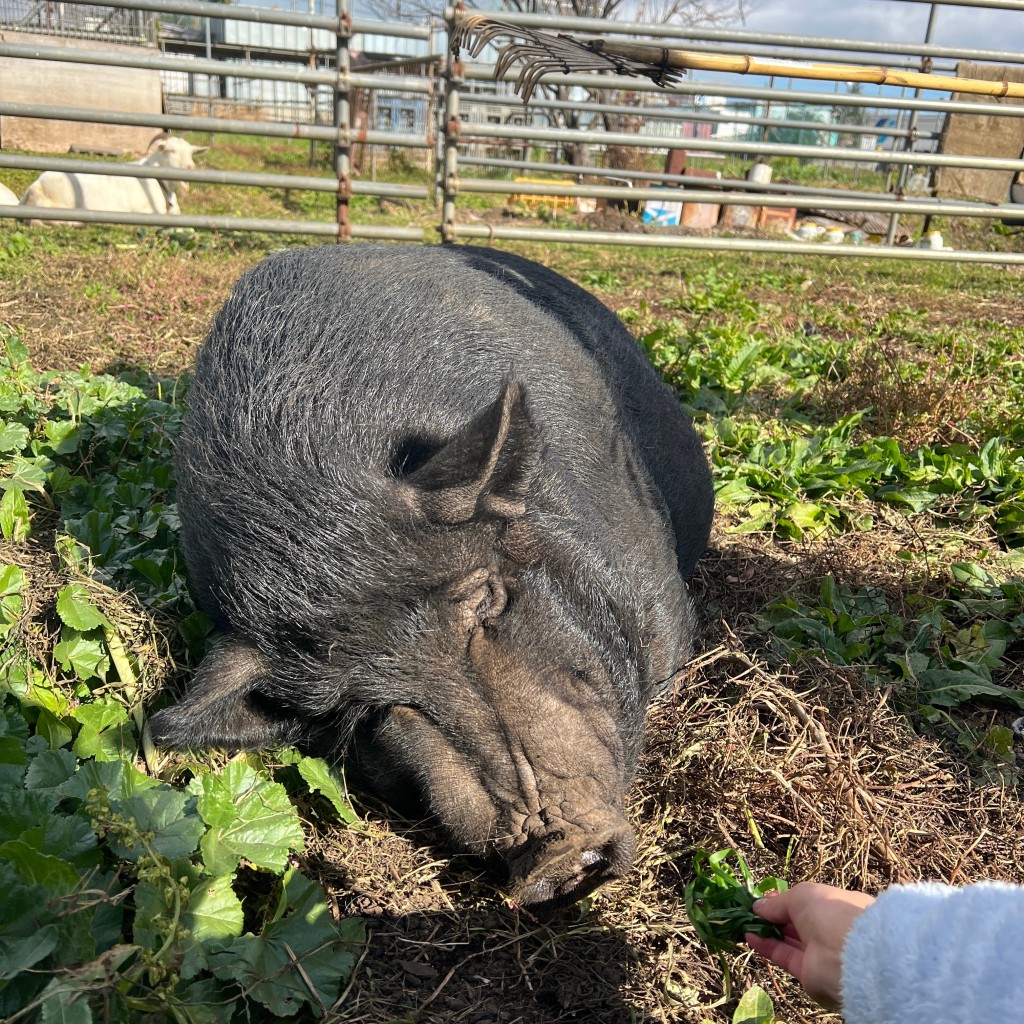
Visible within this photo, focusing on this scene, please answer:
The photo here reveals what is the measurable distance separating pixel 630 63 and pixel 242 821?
6240 mm

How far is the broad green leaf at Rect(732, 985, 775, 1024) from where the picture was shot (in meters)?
2.01

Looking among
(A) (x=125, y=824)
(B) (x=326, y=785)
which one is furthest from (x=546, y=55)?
(A) (x=125, y=824)

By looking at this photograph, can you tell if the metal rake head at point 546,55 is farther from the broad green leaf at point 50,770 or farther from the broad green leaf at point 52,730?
the broad green leaf at point 50,770

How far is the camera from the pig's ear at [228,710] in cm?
242

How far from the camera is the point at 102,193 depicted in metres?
11.2

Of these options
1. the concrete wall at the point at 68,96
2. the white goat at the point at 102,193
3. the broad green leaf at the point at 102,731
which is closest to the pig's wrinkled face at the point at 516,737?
the broad green leaf at the point at 102,731

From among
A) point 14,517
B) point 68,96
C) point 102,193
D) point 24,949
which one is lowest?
point 102,193

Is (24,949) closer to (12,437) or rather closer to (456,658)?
(456,658)

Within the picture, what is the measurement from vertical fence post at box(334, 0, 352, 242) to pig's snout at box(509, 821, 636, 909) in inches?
279

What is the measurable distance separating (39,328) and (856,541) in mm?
5047

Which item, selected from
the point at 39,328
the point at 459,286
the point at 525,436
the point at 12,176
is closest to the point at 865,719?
the point at 525,436

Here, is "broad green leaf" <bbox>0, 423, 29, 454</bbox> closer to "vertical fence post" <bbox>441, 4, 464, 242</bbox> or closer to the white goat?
"vertical fence post" <bbox>441, 4, 464, 242</bbox>

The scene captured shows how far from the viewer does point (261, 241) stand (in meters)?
9.63

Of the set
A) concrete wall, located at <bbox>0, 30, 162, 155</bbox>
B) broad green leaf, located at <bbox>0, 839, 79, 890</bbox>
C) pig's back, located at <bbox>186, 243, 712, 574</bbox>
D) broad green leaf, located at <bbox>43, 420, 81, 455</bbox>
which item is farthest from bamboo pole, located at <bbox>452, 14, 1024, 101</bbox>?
concrete wall, located at <bbox>0, 30, 162, 155</bbox>
